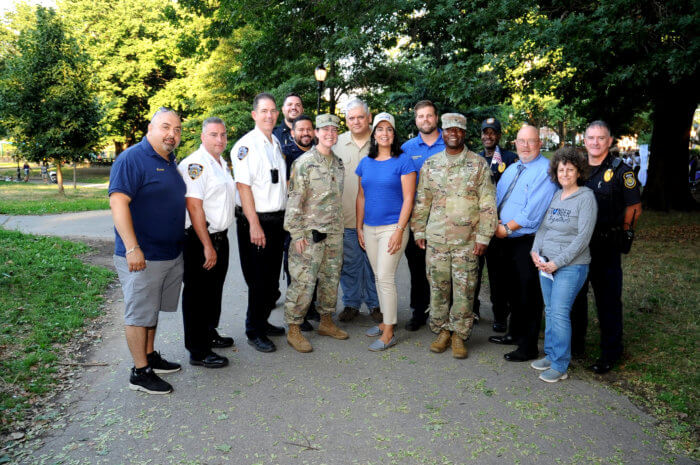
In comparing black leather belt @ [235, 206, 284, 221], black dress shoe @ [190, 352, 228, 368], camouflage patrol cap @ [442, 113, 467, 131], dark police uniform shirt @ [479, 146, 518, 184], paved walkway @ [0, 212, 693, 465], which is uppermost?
camouflage patrol cap @ [442, 113, 467, 131]

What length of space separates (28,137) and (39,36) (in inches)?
144

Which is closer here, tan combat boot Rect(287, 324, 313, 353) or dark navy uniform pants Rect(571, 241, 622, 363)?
dark navy uniform pants Rect(571, 241, 622, 363)

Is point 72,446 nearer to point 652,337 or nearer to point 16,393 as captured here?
point 16,393

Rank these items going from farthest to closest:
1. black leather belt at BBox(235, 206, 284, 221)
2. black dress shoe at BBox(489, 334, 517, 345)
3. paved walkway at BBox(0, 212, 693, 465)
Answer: black dress shoe at BBox(489, 334, 517, 345), black leather belt at BBox(235, 206, 284, 221), paved walkway at BBox(0, 212, 693, 465)

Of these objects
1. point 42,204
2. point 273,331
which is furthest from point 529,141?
point 42,204

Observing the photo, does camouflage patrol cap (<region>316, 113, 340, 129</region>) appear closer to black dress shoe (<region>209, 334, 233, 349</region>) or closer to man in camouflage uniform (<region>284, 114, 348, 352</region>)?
man in camouflage uniform (<region>284, 114, 348, 352</region>)

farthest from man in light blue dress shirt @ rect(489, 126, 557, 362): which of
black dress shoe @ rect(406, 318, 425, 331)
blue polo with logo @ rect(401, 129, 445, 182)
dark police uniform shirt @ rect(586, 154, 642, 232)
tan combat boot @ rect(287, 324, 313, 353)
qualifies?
tan combat boot @ rect(287, 324, 313, 353)

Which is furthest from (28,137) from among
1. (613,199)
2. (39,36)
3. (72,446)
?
(613,199)

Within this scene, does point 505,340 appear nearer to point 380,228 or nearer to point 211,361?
point 380,228

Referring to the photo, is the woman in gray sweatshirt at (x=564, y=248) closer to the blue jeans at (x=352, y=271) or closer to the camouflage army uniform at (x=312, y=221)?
the camouflage army uniform at (x=312, y=221)

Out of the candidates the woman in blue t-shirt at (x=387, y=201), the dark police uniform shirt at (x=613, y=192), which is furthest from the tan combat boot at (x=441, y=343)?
the dark police uniform shirt at (x=613, y=192)

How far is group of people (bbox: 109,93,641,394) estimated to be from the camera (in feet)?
13.0

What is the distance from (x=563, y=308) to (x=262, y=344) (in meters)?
2.71

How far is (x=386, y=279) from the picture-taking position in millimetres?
4953
